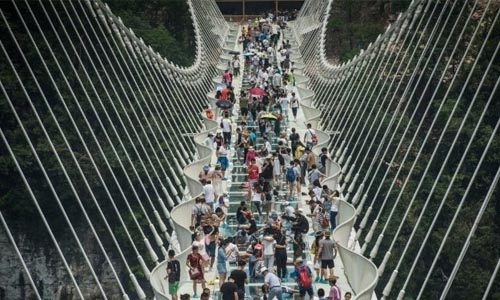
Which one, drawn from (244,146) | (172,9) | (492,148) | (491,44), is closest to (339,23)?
(172,9)

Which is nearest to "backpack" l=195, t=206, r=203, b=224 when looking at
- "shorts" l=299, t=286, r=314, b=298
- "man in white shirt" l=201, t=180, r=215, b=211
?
"man in white shirt" l=201, t=180, r=215, b=211

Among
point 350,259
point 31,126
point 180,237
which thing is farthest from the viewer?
point 31,126

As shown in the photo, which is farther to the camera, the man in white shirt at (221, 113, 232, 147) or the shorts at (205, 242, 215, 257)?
the man in white shirt at (221, 113, 232, 147)

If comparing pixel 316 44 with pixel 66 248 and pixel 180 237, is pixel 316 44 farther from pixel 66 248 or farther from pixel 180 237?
pixel 180 237

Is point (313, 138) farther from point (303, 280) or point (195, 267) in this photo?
point (303, 280)

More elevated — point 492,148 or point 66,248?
point 492,148

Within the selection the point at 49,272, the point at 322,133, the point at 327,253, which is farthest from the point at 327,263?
the point at 49,272

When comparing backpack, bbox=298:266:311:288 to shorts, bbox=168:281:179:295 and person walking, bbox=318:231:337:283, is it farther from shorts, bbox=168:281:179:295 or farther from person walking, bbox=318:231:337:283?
shorts, bbox=168:281:179:295
